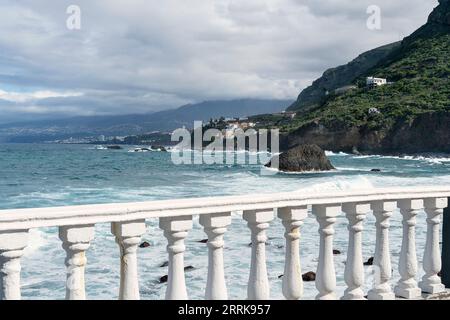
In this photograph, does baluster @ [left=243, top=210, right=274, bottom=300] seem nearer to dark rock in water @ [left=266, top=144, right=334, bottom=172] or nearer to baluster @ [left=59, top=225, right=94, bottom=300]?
baluster @ [left=59, top=225, right=94, bottom=300]

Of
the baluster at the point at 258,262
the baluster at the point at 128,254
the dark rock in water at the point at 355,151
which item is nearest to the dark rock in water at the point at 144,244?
the baluster at the point at 258,262

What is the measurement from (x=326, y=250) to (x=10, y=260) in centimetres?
236

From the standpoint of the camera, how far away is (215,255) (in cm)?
359

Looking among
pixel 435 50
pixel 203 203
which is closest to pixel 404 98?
pixel 435 50

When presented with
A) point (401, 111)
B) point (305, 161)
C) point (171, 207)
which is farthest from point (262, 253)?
point (401, 111)

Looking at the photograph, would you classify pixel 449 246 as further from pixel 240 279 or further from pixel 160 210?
pixel 240 279

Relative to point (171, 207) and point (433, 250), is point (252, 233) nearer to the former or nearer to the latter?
point (171, 207)

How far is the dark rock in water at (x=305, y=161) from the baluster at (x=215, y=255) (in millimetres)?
52213

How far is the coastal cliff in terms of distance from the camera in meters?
89.4

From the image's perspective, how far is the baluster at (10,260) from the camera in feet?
9.40

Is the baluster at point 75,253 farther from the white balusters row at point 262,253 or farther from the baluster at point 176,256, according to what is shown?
the baluster at point 176,256

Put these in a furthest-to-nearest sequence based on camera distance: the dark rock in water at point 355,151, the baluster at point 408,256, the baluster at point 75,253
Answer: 1. the dark rock in water at point 355,151
2. the baluster at point 408,256
3. the baluster at point 75,253

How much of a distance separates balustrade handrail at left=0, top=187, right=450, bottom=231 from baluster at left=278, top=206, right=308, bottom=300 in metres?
0.09
